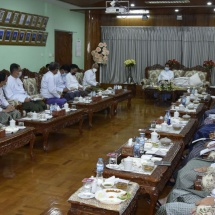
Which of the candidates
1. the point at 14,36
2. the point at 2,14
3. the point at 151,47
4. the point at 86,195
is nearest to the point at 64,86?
the point at 14,36

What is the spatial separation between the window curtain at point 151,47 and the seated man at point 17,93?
5.66 meters

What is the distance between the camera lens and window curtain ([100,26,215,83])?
447 inches

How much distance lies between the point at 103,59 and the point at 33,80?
4085mm

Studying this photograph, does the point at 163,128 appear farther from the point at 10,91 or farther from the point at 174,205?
the point at 10,91

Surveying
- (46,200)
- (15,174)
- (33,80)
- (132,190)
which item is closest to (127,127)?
(33,80)

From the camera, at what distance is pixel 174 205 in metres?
2.71

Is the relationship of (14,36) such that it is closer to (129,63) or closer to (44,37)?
(44,37)

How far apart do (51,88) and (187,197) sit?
4.88 metres

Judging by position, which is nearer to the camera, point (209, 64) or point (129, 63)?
point (209, 64)

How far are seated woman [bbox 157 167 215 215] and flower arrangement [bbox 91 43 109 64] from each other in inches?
345

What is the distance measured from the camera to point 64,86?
340 inches

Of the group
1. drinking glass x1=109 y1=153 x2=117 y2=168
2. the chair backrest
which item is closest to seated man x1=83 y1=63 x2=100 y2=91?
the chair backrest

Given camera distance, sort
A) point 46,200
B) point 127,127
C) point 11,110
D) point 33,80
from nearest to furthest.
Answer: point 46,200
point 11,110
point 127,127
point 33,80

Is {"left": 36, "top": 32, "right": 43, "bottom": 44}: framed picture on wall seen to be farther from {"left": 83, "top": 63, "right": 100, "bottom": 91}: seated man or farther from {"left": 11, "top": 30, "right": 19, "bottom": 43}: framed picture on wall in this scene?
{"left": 83, "top": 63, "right": 100, "bottom": 91}: seated man
